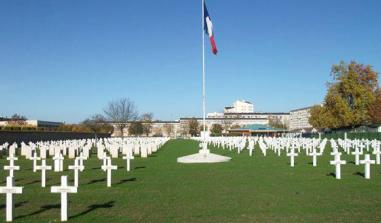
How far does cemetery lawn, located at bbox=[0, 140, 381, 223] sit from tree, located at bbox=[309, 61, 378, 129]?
4479 centimetres

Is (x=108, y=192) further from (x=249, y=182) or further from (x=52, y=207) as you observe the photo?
(x=249, y=182)

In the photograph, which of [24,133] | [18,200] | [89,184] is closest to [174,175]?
[89,184]

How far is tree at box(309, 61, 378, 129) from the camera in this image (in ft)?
193

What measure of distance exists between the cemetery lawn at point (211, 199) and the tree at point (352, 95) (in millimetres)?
44791

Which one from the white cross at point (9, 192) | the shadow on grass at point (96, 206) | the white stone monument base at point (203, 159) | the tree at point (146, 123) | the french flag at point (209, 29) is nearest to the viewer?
the white cross at point (9, 192)

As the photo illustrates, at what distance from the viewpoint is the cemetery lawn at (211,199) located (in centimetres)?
864

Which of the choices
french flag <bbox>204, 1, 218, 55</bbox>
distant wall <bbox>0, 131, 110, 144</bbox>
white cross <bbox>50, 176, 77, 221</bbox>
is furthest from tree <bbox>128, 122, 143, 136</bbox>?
white cross <bbox>50, 176, 77, 221</bbox>

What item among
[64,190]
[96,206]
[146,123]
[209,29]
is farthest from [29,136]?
[146,123]

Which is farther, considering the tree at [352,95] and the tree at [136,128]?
the tree at [136,128]

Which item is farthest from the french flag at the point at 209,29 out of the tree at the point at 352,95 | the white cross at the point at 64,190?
the tree at the point at 352,95

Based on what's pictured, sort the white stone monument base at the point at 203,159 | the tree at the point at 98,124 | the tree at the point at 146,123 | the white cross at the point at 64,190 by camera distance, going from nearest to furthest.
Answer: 1. the white cross at the point at 64,190
2. the white stone monument base at the point at 203,159
3. the tree at the point at 98,124
4. the tree at the point at 146,123

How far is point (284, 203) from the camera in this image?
396 inches

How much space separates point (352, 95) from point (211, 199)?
52.9 meters

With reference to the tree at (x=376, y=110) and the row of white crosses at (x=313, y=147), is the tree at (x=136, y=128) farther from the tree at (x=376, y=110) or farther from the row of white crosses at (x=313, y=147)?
the row of white crosses at (x=313, y=147)
